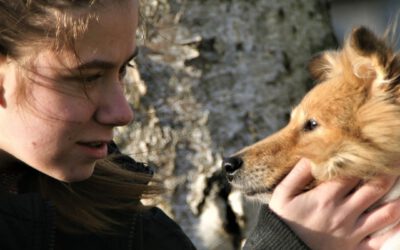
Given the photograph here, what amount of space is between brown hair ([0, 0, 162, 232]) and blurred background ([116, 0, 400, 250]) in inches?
35.9

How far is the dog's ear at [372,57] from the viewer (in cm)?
272

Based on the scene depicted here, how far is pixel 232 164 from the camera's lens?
2.98 m

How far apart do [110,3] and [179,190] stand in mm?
1679

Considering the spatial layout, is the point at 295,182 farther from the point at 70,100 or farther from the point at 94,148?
the point at 70,100

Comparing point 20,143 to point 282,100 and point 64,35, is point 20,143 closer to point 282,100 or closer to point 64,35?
point 64,35

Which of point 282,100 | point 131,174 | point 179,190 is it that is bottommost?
point 179,190

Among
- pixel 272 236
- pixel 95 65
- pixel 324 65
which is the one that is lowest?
pixel 272 236

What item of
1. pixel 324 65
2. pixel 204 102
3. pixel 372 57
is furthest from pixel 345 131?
pixel 204 102

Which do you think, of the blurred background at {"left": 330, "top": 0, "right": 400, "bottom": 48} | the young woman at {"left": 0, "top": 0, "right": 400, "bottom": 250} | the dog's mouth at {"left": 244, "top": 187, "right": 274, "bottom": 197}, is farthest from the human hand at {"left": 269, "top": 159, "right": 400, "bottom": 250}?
the blurred background at {"left": 330, "top": 0, "right": 400, "bottom": 48}

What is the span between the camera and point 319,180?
2588 mm

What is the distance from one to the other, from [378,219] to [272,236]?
1.47ft

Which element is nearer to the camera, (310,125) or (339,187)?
(339,187)

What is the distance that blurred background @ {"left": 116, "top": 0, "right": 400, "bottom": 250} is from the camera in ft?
11.0

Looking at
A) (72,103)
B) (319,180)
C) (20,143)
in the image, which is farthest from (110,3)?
(319,180)
